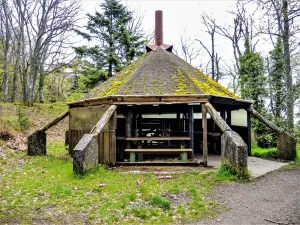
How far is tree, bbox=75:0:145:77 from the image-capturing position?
20.3 m

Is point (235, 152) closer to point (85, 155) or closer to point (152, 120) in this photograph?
point (85, 155)

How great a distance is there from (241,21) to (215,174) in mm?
20378

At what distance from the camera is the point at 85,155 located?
271 inches

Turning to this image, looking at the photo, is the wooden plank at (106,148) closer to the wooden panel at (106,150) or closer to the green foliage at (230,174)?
the wooden panel at (106,150)

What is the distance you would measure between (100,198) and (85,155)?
1837 mm

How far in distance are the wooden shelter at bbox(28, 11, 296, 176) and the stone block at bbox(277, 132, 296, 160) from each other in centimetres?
138

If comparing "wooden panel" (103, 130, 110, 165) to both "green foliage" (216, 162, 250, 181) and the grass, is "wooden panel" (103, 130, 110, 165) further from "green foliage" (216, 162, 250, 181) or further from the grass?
"green foliage" (216, 162, 250, 181)

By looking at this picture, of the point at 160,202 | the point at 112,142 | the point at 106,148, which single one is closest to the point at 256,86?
the point at 112,142

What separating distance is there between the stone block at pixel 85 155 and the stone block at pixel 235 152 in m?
3.96

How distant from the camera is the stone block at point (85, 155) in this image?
675 centimetres

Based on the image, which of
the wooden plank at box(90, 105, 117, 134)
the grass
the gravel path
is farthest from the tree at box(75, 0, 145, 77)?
the gravel path

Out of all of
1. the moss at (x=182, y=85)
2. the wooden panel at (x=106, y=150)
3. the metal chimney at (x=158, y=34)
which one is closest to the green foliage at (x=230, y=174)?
the moss at (x=182, y=85)

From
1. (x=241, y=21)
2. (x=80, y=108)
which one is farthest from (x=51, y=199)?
(x=241, y=21)

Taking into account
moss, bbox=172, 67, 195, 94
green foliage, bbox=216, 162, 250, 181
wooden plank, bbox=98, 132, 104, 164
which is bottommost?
green foliage, bbox=216, 162, 250, 181
